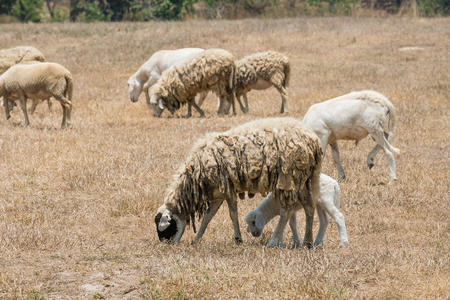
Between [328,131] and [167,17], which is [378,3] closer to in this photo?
[167,17]

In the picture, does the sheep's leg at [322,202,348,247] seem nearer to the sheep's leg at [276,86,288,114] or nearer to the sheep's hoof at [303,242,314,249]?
the sheep's hoof at [303,242,314,249]

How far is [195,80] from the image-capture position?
55.6 feet

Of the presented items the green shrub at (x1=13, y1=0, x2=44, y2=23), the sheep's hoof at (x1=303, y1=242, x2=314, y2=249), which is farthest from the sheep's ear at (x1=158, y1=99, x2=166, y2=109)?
the green shrub at (x1=13, y1=0, x2=44, y2=23)

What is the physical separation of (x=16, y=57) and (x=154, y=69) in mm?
4539

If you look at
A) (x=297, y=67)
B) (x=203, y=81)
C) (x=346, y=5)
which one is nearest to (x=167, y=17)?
(x=346, y=5)

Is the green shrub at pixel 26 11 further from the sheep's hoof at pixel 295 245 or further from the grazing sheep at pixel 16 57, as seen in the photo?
the sheep's hoof at pixel 295 245

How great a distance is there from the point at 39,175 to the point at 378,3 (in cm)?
4864

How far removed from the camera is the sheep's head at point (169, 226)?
7422mm

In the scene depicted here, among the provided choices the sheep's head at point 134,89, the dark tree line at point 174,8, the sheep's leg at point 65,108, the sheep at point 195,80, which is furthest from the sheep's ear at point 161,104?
the dark tree line at point 174,8

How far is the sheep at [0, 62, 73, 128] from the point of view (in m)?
14.4

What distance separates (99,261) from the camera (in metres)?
6.31

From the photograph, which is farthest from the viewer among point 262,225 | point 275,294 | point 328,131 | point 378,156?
point 378,156

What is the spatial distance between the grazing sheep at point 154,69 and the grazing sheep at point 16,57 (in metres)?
3.51

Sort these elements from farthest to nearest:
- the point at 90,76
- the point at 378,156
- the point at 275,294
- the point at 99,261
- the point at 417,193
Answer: the point at 90,76, the point at 378,156, the point at 417,193, the point at 99,261, the point at 275,294
